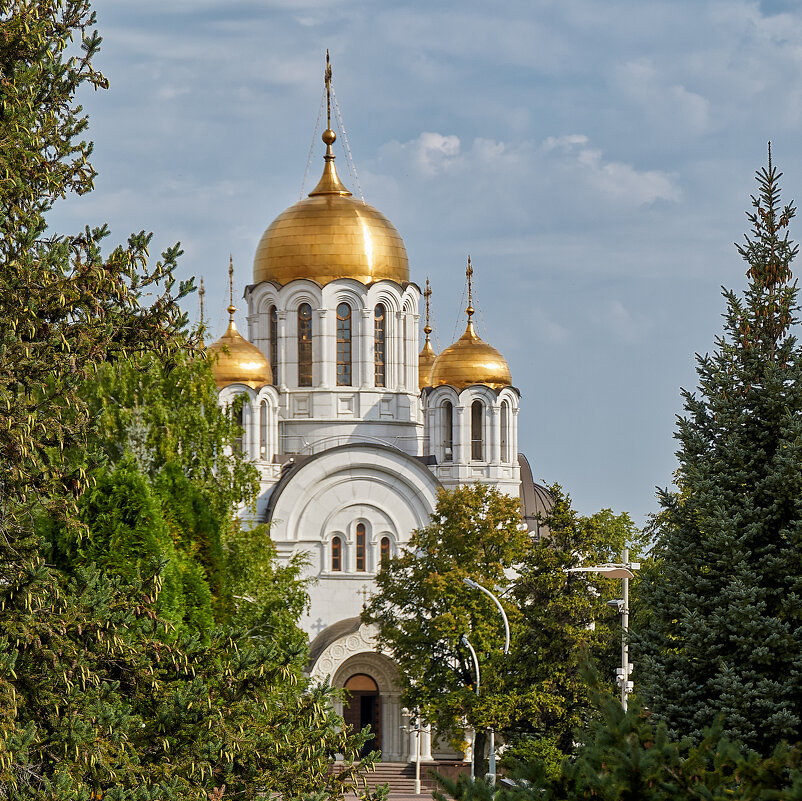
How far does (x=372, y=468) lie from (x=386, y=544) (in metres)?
2.31

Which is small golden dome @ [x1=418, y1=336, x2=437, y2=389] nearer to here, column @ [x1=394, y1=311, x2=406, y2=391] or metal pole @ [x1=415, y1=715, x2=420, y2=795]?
column @ [x1=394, y1=311, x2=406, y2=391]

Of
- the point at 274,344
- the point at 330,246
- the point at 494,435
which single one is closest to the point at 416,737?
the point at 494,435

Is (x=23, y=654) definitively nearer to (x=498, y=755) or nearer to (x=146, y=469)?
(x=146, y=469)

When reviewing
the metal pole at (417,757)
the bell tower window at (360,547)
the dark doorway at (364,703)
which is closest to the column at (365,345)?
the bell tower window at (360,547)

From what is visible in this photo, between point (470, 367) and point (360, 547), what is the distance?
24.2 feet

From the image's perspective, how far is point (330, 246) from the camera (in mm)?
50469

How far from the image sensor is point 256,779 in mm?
14281

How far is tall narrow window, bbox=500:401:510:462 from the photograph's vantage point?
5106 cm

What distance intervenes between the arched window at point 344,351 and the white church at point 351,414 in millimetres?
44

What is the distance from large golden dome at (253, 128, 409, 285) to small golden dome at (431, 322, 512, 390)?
2.89 meters

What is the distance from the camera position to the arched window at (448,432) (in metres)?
50.9

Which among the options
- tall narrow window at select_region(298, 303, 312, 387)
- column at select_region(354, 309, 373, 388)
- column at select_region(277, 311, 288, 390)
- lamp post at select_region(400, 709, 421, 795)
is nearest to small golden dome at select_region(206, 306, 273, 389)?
column at select_region(277, 311, 288, 390)

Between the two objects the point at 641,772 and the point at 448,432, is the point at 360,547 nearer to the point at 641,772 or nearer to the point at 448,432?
the point at 448,432

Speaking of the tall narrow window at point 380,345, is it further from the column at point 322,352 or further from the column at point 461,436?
the column at point 461,436
